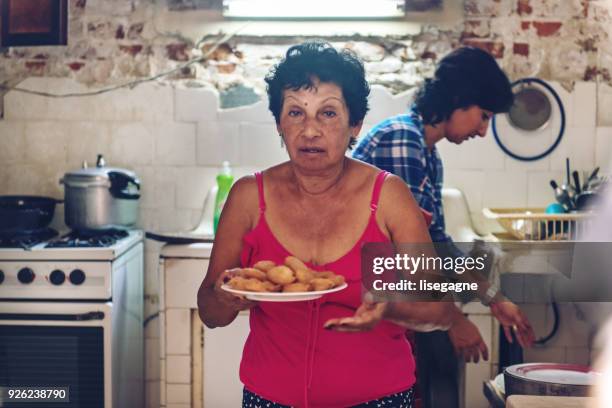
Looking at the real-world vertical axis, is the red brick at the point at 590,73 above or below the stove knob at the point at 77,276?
above

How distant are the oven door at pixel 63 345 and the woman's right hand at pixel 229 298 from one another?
159cm

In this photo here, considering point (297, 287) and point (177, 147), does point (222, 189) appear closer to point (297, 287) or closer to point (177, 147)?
point (177, 147)

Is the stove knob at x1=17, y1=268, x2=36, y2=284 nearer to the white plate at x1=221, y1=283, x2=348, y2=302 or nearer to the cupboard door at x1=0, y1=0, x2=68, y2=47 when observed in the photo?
the cupboard door at x1=0, y1=0, x2=68, y2=47

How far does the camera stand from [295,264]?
145 centimetres

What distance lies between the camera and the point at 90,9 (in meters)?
3.46

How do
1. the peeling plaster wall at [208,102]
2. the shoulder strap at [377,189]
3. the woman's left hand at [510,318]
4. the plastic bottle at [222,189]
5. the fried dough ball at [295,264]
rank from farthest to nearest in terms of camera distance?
the peeling plaster wall at [208,102], the plastic bottle at [222,189], the woman's left hand at [510,318], the shoulder strap at [377,189], the fried dough ball at [295,264]

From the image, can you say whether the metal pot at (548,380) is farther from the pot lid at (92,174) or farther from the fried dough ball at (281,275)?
the pot lid at (92,174)

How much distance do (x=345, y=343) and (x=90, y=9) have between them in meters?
2.52

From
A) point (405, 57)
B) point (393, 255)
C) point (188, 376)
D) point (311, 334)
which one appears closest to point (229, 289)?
point (311, 334)

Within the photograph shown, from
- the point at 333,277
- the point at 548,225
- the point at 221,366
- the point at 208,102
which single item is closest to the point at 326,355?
the point at 333,277

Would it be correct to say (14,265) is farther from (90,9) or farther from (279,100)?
(279,100)

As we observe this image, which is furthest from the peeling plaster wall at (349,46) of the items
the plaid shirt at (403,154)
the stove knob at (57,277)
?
the plaid shirt at (403,154)

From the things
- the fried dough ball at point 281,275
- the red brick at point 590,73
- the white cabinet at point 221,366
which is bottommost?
the white cabinet at point 221,366

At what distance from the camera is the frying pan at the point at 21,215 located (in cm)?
302
